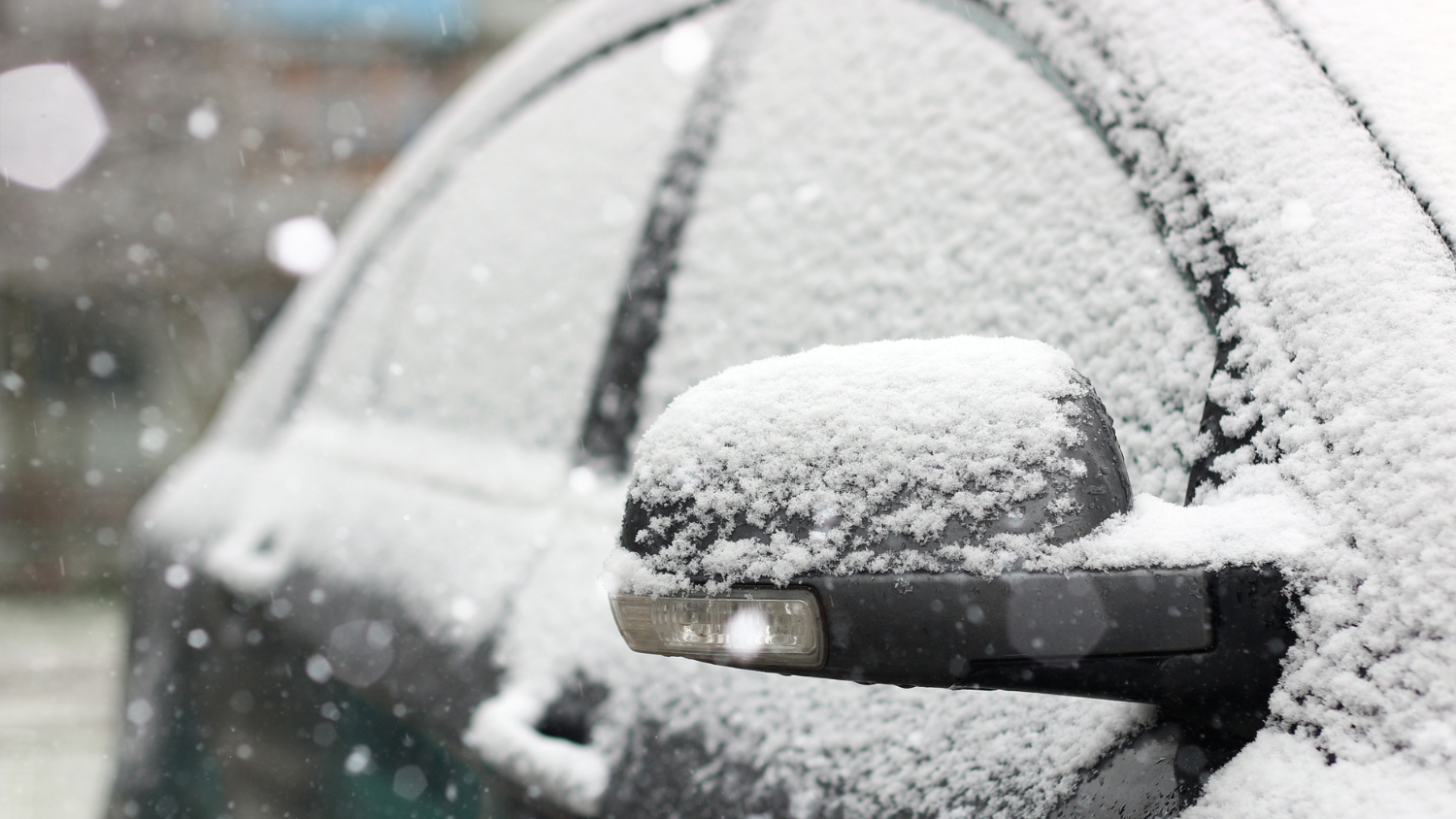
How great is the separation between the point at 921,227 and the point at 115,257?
1125 cm

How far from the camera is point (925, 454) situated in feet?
2.00

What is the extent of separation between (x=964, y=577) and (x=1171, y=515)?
0.47 ft

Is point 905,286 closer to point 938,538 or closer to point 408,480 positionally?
point 938,538

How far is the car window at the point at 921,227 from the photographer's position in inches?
34.9

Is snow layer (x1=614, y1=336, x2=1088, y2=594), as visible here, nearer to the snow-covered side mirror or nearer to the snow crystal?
the snow-covered side mirror

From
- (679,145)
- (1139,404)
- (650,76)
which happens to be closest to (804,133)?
(679,145)

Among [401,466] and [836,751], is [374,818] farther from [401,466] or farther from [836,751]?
[836,751]

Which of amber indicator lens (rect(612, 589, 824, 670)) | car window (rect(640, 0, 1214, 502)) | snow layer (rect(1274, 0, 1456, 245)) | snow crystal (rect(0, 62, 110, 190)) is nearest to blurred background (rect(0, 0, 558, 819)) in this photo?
snow crystal (rect(0, 62, 110, 190))

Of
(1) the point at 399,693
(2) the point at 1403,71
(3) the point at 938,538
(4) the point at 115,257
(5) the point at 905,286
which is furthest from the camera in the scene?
(4) the point at 115,257

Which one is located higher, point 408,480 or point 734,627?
point 734,627

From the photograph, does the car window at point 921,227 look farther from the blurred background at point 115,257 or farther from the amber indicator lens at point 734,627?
the blurred background at point 115,257

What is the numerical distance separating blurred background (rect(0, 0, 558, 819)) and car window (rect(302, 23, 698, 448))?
5.68 m

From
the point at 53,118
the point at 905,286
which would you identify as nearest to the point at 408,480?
the point at 905,286

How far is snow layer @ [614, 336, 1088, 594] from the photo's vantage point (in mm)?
600
